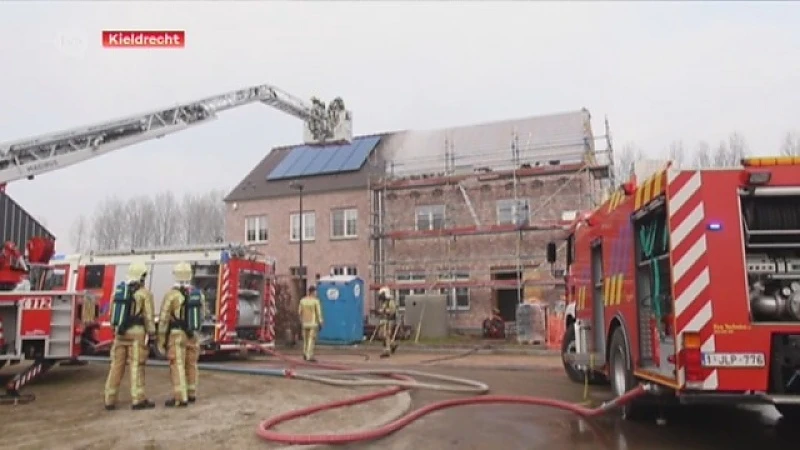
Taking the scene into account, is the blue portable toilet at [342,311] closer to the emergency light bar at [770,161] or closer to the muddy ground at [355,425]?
the muddy ground at [355,425]

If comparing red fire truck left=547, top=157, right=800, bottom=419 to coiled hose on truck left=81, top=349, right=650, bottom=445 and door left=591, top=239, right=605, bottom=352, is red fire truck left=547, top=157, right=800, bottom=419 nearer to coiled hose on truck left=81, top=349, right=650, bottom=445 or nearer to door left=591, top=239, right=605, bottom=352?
coiled hose on truck left=81, top=349, right=650, bottom=445

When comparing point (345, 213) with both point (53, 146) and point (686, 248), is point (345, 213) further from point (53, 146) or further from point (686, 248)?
point (686, 248)

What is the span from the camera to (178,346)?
889 cm

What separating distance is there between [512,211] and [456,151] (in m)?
4.37

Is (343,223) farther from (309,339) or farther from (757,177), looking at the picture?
(757,177)

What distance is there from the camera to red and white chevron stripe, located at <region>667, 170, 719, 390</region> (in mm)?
5949

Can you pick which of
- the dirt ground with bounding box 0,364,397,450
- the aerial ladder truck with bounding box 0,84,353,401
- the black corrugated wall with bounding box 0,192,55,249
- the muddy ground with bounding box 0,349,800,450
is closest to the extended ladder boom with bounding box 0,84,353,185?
the aerial ladder truck with bounding box 0,84,353,401

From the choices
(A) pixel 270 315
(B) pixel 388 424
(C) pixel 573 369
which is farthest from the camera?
(A) pixel 270 315

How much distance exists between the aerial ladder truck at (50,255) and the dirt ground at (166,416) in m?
0.71

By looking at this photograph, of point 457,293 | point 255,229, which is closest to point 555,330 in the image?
point 457,293

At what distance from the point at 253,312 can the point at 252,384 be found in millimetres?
6601

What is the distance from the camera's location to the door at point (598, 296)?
9.12 meters

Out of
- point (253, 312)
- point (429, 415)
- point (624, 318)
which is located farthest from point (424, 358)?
point (624, 318)

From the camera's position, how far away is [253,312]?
57.3ft
